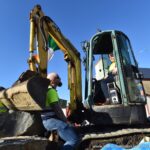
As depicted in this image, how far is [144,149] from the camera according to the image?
195 inches

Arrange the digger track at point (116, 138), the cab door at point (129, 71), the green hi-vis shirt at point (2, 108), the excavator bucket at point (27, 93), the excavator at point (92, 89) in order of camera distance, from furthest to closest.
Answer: the cab door at point (129, 71)
the green hi-vis shirt at point (2, 108)
the digger track at point (116, 138)
the excavator at point (92, 89)
the excavator bucket at point (27, 93)

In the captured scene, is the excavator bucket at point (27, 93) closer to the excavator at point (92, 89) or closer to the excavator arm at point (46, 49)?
the excavator at point (92, 89)

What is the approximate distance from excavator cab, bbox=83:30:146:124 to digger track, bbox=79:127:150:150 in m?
0.34

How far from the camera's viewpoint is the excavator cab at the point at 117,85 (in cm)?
681

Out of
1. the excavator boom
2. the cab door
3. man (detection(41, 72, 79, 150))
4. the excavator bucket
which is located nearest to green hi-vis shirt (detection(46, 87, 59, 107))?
man (detection(41, 72, 79, 150))

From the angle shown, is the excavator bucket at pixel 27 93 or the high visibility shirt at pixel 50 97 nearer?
the excavator bucket at pixel 27 93

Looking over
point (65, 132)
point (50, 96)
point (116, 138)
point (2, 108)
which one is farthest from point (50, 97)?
point (116, 138)

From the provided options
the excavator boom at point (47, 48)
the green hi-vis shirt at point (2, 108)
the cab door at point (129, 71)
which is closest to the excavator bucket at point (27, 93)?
the green hi-vis shirt at point (2, 108)

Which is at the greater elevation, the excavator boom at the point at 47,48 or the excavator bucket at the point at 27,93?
the excavator boom at the point at 47,48

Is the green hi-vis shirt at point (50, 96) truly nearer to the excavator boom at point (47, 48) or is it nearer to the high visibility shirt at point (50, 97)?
the high visibility shirt at point (50, 97)

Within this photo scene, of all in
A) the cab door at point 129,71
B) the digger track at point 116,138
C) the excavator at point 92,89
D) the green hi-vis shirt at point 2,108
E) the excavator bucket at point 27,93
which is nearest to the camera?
the excavator bucket at point 27,93

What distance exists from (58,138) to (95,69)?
7.33 ft

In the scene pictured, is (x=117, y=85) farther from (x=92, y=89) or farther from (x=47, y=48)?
(x=47, y=48)

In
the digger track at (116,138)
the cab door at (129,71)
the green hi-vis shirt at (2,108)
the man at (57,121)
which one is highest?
the cab door at (129,71)
